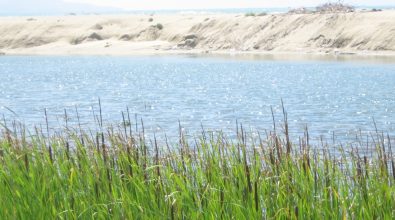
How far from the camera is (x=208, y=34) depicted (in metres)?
71.8

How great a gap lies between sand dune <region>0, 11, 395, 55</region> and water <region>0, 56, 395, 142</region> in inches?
203

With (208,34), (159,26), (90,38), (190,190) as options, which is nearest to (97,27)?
(90,38)

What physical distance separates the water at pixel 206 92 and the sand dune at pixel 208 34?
515 cm

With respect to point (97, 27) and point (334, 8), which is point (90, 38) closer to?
point (97, 27)

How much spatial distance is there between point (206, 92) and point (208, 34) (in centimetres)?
3151

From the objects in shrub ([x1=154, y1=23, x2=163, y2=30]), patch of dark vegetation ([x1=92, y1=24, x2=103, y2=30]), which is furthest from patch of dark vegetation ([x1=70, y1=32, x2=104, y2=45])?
shrub ([x1=154, y1=23, x2=163, y2=30])

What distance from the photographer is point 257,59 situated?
2343 inches

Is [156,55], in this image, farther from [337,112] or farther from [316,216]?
[316,216]

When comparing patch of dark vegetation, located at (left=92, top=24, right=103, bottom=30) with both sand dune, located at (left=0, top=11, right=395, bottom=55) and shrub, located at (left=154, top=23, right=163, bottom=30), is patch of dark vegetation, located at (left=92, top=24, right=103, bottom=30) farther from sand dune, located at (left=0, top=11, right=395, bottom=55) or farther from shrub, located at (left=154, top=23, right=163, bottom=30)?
shrub, located at (left=154, top=23, right=163, bottom=30)

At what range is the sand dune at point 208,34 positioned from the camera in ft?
200

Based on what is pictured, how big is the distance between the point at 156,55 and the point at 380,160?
6094cm

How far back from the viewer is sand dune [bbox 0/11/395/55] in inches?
2400

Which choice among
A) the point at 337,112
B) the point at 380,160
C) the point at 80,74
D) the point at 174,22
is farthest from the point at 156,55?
the point at 380,160

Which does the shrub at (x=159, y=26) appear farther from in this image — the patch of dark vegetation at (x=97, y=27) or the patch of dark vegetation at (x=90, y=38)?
the patch of dark vegetation at (x=97, y=27)
